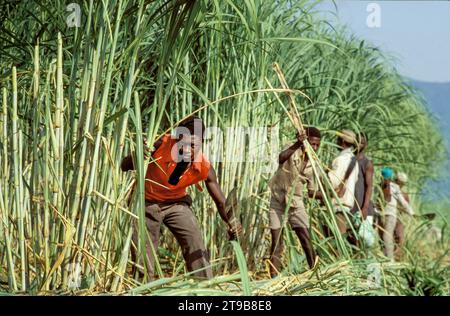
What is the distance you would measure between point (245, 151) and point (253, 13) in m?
2.02

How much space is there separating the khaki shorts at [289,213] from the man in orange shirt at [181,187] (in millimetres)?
647

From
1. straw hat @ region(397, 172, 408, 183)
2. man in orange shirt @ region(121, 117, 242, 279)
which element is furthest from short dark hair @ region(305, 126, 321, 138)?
straw hat @ region(397, 172, 408, 183)

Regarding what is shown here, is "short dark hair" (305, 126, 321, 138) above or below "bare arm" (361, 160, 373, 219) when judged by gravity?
above

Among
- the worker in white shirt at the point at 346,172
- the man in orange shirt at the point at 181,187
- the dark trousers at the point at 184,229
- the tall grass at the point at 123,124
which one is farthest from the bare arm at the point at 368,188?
the dark trousers at the point at 184,229

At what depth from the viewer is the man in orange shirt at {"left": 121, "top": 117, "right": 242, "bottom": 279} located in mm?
4180

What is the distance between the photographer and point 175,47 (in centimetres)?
381

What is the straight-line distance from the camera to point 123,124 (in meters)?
3.38

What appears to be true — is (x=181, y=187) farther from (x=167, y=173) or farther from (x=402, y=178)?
(x=402, y=178)

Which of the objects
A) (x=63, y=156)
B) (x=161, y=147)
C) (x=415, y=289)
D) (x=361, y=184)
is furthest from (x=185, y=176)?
(x=361, y=184)

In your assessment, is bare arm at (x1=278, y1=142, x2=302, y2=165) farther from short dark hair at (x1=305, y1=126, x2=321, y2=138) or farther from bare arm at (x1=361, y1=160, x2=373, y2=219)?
bare arm at (x1=361, y1=160, x2=373, y2=219)

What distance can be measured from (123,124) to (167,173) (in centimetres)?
88

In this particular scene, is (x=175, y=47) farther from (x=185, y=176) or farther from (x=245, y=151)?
(x=245, y=151)

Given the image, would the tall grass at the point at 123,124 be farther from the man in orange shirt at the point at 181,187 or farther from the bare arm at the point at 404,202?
the bare arm at the point at 404,202

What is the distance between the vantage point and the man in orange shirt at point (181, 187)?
418 centimetres
